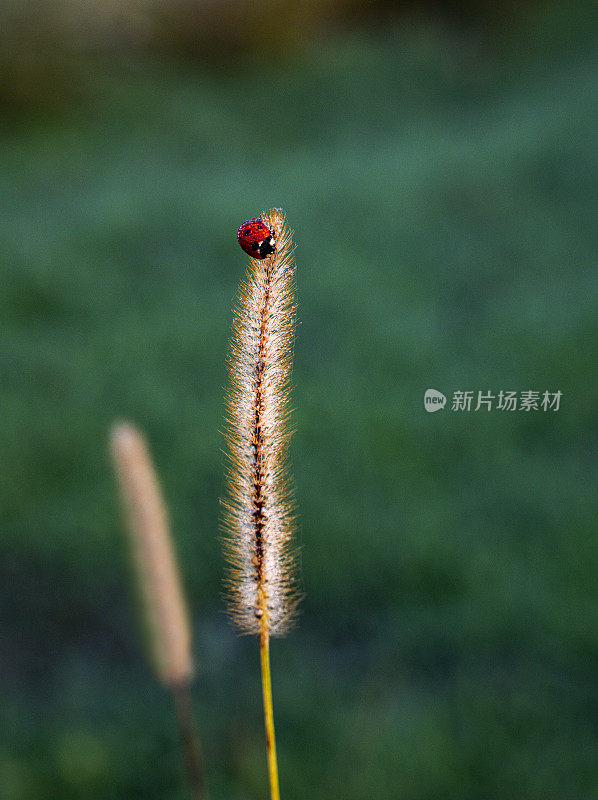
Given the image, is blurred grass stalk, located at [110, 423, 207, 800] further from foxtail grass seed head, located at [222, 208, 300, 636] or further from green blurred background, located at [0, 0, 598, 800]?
green blurred background, located at [0, 0, 598, 800]


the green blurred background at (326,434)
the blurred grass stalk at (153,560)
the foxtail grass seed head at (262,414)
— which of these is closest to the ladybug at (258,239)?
the foxtail grass seed head at (262,414)

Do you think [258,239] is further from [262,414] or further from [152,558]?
[152,558]

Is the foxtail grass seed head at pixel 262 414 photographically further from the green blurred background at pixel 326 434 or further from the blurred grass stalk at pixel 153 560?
the green blurred background at pixel 326 434

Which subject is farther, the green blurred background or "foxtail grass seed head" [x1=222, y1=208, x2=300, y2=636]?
the green blurred background

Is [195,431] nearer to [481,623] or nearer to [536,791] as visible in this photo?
[481,623]

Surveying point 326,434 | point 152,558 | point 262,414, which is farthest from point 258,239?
point 326,434

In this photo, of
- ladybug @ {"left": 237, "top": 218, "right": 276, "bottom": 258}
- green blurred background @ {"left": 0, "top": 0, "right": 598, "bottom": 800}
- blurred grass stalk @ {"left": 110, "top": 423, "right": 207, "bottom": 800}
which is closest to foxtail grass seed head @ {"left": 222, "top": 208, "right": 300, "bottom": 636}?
ladybug @ {"left": 237, "top": 218, "right": 276, "bottom": 258}

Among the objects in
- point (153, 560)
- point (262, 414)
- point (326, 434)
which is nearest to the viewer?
point (262, 414)
